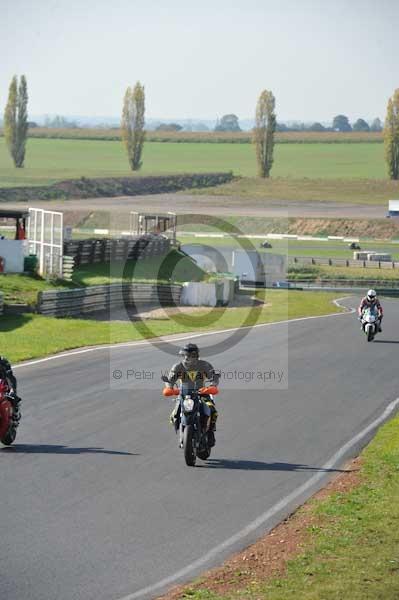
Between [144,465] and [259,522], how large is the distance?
326cm

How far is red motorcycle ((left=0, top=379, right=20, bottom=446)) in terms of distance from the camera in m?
17.2

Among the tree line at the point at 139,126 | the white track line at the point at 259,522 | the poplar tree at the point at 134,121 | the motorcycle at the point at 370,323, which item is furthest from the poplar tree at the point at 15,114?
the white track line at the point at 259,522

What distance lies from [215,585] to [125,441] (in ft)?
24.6

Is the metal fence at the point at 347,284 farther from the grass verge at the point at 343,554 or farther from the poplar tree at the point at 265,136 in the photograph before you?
the poplar tree at the point at 265,136

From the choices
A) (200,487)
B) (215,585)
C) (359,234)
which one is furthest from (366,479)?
(359,234)

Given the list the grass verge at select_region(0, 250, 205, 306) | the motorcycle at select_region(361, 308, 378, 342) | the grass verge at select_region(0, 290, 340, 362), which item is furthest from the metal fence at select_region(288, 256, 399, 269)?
Result: the motorcycle at select_region(361, 308, 378, 342)

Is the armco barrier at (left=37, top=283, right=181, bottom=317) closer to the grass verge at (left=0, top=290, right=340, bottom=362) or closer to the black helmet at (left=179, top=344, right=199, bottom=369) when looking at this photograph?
the grass verge at (left=0, top=290, right=340, bottom=362)

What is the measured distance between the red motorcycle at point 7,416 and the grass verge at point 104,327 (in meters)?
10.9

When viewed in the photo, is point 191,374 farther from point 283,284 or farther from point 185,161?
point 185,161

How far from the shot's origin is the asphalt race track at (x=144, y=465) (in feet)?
38.8

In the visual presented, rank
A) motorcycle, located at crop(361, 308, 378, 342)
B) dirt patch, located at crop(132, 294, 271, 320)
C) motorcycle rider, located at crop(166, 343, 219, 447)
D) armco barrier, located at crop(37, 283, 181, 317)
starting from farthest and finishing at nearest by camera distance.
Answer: dirt patch, located at crop(132, 294, 271, 320)
armco barrier, located at crop(37, 283, 181, 317)
motorcycle, located at crop(361, 308, 378, 342)
motorcycle rider, located at crop(166, 343, 219, 447)

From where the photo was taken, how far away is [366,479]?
53.5 feet

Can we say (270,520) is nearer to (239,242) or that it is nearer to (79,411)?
(79,411)

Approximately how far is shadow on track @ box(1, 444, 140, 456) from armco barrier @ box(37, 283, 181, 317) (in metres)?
20.4
